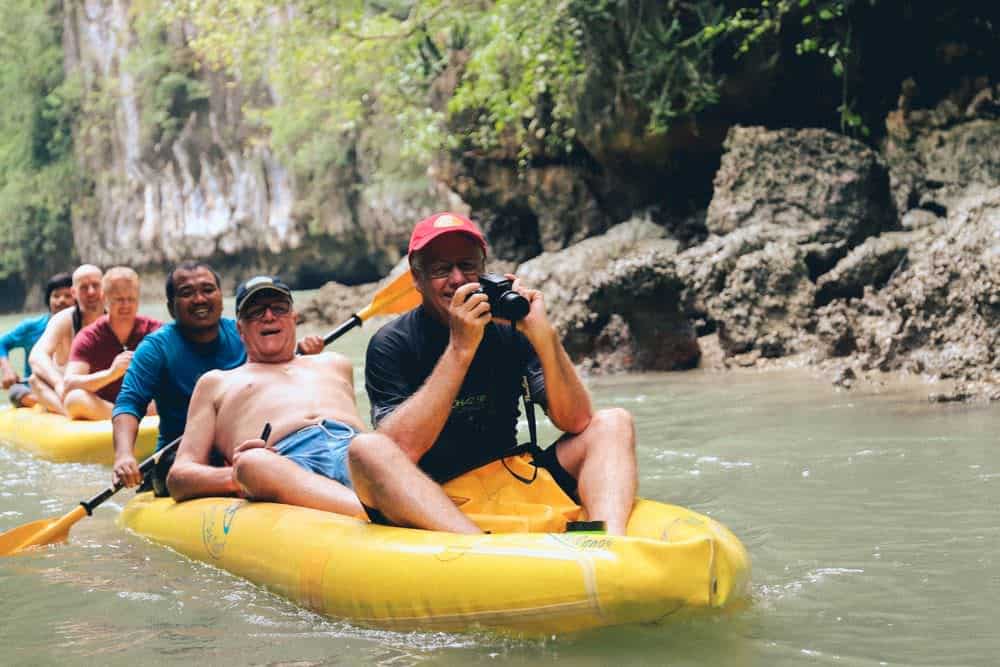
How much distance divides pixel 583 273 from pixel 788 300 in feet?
5.64

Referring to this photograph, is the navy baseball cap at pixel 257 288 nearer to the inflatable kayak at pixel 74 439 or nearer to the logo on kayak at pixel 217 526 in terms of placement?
the logo on kayak at pixel 217 526

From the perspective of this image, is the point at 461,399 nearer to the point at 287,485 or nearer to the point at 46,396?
the point at 287,485

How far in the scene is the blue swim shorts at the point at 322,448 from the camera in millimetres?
3977

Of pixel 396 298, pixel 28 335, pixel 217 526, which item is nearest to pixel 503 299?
pixel 217 526

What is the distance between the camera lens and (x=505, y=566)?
276 centimetres

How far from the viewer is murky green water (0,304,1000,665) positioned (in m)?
2.78

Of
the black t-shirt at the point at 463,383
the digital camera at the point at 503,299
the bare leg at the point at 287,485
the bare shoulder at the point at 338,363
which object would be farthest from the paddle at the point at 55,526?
the digital camera at the point at 503,299

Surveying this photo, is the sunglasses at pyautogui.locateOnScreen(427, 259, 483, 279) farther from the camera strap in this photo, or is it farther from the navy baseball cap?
the navy baseball cap

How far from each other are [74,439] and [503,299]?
4316 mm

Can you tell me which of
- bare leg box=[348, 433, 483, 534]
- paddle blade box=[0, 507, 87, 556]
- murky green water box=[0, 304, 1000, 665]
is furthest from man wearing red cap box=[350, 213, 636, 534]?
paddle blade box=[0, 507, 87, 556]

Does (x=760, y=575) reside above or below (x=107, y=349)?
below

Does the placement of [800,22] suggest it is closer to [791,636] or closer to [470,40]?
[470,40]

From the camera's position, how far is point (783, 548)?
3732 mm

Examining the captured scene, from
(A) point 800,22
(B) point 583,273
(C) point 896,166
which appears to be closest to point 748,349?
(B) point 583,273
